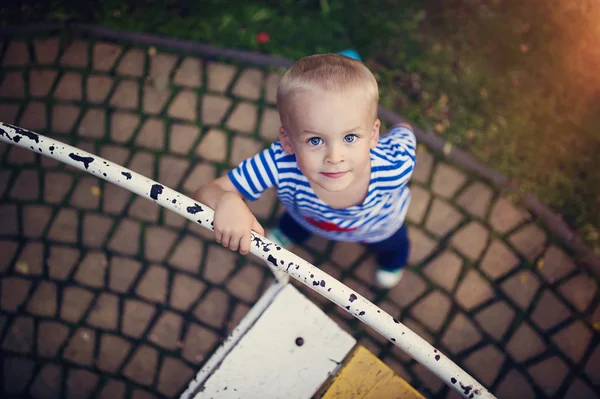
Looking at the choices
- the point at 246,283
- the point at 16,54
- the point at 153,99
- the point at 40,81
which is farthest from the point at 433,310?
the point at 16,54

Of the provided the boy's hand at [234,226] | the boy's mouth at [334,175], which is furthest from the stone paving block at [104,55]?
the boy's mouth at [334,175]

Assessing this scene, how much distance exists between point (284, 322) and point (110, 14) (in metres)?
2.98

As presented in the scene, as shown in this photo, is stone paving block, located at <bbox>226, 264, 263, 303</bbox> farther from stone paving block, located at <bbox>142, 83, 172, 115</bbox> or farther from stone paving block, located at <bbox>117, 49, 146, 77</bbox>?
stone paving block, located at <bbox>117, 49, 146, 77</bbox>

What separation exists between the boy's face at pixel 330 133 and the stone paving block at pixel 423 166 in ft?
4.82

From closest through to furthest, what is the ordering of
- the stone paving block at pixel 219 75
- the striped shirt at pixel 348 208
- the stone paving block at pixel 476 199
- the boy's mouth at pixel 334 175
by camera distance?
the boy's mouth at pixel 334 175, the striped shirt at pixel 348 208, the stone paving block at pixel 476 199, the stone paving block at pixel 219 75

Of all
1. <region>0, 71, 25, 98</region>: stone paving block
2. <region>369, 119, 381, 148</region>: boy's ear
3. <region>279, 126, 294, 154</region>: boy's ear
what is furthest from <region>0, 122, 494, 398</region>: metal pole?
<region>0, 71, 25, 98</region>: stone paving block

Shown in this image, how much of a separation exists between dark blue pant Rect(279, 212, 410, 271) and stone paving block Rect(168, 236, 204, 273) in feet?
2.06

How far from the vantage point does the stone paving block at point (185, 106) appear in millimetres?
3166

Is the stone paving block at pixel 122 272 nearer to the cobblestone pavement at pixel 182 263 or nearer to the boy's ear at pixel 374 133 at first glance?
the cobblestone pavement at pixel 182 263

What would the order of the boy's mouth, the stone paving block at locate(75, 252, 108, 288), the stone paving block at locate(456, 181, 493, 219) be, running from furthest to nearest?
the stone paving block at locate(456, 181, 493, 219)
the stone paving block at locate(75, 252, 108, 288)
the boy's mouth

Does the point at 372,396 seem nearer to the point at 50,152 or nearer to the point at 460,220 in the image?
the point at 50,152

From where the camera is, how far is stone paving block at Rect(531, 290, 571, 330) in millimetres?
2775

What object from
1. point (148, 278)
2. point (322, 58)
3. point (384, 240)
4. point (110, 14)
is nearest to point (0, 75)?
point (110, 14)

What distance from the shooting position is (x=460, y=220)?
297cm
